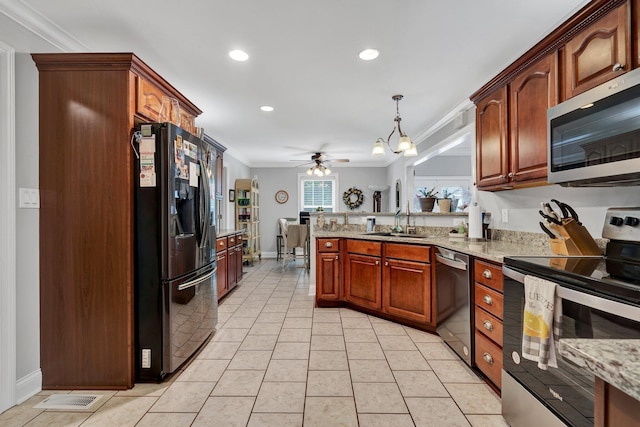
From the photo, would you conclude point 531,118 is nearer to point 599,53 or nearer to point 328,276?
point 599,53

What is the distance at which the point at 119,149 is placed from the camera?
6.82 ft

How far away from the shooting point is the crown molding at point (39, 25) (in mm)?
1859

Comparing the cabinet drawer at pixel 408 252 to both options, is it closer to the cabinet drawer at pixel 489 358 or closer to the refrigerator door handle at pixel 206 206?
the cabinet drawer at pixel 489 358

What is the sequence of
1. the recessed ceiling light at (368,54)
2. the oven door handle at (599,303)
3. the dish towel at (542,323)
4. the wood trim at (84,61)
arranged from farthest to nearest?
the recessed ceiling light at (368,54)
the wood trim at (84,61)
the dish towel at (542,323)
the oven door handle at (599,303)

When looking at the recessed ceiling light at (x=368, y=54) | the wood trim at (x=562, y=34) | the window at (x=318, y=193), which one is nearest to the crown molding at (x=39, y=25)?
the recessed ceiling light at (x=368, y=54)

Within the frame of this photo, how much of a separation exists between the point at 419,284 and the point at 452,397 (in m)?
1.13

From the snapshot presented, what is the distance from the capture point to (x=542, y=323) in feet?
4.41

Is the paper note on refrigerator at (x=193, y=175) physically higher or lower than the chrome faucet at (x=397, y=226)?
higher

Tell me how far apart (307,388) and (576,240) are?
184 centimetres

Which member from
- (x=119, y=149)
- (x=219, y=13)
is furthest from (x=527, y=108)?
(x=119, y=149)

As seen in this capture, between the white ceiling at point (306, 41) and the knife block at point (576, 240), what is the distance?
136 centimetres

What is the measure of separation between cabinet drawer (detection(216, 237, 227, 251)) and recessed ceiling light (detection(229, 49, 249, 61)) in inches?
84.5

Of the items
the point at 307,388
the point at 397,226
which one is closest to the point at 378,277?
the point at 397,226

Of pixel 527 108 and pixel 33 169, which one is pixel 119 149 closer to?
pixel 33 169
